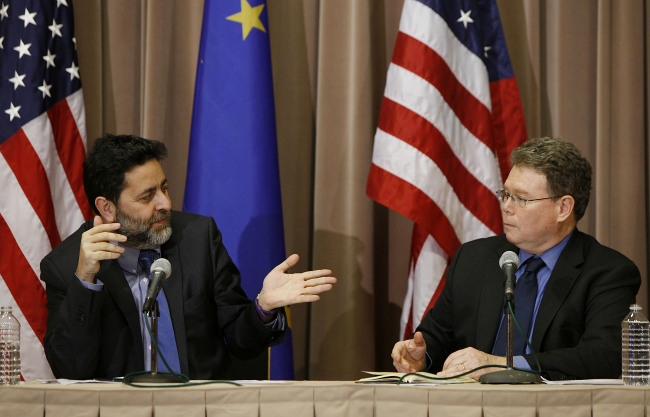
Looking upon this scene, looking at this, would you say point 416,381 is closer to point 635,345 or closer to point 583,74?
point 635,345

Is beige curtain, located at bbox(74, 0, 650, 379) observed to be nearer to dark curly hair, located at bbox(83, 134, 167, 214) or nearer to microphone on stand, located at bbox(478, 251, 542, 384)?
dark curly hair, located at bbox(83, 134, 167, 214)

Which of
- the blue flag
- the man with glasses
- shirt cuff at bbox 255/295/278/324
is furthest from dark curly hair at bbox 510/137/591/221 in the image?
the blue flag

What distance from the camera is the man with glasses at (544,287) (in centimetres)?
334

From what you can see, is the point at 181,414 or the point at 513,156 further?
the point at 513,156

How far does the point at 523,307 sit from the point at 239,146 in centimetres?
176

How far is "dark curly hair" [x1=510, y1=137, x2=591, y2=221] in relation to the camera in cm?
357

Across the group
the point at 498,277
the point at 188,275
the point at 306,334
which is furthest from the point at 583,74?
the point at 188,275

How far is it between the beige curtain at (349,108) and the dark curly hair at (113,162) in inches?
44.3

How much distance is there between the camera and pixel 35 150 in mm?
4434

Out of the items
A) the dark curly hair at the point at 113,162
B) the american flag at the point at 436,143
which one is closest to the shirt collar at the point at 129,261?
the dark curly hair at the point at 113,162

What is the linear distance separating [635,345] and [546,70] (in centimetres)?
247

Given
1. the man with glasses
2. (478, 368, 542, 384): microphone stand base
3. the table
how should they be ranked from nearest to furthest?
the table → (478, 368, 542, 384): microphone stand base → the man with glasses

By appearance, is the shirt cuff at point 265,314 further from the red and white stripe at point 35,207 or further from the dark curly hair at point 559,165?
the red and white stripe at point 35,207

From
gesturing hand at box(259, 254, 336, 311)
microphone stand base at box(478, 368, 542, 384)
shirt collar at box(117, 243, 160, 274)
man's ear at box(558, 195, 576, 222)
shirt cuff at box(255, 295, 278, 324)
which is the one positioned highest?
man's ear at box(558, 195, 576, 222)
